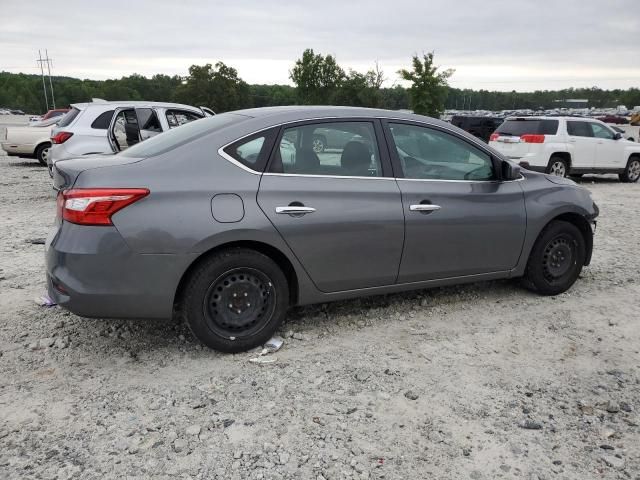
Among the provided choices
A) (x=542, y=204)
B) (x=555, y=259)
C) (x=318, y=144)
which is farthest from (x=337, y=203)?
(x=555, y=259)

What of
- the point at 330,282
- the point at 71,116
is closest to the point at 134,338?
the point at 330,282

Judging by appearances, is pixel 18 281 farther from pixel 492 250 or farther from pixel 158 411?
pixel 492 250

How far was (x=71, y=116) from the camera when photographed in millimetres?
10203

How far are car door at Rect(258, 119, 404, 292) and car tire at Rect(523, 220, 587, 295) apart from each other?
154 cm

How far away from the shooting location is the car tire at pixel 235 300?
351 centimetres

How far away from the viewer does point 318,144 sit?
13.0 ft

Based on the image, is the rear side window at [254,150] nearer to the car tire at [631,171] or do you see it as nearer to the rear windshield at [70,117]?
the rear windshield at [70,117]

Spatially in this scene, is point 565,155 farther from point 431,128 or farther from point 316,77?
point 316,77

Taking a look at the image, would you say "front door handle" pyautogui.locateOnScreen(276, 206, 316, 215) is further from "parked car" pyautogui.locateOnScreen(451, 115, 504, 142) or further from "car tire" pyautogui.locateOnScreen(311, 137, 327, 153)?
"parked car" pyautogui.locateOnScreen(451, 115, 504, 142)

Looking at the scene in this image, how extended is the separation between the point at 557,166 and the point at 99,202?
1238 centimetres

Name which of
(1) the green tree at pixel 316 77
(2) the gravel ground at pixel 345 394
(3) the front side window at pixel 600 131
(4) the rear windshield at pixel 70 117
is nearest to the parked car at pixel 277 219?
(2) the gravel ground at pixel 345 394

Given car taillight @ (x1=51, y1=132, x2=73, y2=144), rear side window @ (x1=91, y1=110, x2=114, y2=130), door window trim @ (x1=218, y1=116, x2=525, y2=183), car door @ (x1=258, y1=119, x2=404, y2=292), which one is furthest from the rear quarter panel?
car taillight @ (x1=51, y1=132, x2=73, y2=144)

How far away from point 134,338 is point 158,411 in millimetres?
1061

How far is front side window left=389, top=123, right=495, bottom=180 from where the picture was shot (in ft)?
13.9
